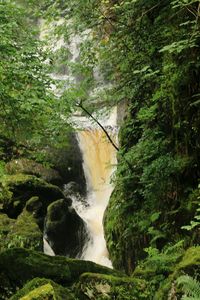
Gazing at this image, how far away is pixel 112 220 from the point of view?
7.26 metres

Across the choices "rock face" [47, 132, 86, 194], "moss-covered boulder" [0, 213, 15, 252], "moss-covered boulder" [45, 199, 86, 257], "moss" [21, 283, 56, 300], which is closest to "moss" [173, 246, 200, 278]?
"moss" [21, 283, 56, 300]

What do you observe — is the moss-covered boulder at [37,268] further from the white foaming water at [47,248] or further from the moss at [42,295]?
the white foaming water at [47,248]

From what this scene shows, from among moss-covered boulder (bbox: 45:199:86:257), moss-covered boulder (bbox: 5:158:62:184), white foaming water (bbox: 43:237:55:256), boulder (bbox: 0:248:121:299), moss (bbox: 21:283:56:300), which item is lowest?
moss (bbox: 21:283:56:300)

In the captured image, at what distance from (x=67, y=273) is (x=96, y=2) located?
4.93 m

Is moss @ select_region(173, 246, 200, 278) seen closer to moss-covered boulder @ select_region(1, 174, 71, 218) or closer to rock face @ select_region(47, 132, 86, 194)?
moss-covered boulder @ select_region(1, 174, 71, 218)

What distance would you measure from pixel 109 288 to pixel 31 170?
1042 cm

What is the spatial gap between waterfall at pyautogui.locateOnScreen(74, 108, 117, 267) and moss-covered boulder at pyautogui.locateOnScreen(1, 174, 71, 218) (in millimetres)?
1670

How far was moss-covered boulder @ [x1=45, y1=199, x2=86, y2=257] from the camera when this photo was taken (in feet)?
40.4

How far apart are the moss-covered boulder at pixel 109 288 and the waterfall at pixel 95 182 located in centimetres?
748

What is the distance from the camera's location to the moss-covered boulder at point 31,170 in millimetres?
14309

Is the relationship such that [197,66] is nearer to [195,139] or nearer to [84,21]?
[195,139]

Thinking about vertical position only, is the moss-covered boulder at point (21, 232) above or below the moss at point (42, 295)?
above

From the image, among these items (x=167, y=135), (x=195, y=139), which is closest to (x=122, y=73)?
(x=167, y=135)

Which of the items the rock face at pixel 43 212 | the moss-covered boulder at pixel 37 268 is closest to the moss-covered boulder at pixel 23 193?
the rock face at pixel 43 212
